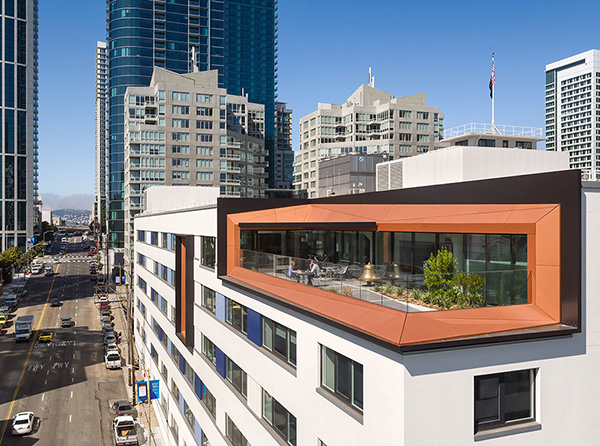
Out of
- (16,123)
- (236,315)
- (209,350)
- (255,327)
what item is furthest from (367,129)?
(16,123)

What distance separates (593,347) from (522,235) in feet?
12.6

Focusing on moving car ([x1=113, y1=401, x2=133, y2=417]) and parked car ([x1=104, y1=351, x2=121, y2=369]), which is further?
parked car ([x1=104, y1=351, x2=121, y2=369])

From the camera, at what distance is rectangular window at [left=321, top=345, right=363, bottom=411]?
1455 centimetres

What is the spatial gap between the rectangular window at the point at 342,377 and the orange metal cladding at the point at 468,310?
4.58 ft

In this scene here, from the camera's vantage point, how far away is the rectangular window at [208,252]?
29.8 metres

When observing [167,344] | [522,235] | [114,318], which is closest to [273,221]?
[522,235]

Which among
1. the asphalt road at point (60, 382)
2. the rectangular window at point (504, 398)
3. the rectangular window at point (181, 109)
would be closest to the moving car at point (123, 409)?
the asphalt road at point (60, 382)

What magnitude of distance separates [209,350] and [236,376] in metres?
5.51

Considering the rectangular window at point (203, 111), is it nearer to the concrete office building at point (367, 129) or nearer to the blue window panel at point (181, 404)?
the concrete office building at point (367, 129)

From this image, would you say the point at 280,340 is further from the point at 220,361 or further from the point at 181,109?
the point at 181,109

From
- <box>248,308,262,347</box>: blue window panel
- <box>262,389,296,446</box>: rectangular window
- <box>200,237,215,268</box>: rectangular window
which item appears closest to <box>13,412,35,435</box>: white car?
<box>200,237,215,268</box>: rectangular window

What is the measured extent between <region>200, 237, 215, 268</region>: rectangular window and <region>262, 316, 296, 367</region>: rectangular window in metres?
8.60

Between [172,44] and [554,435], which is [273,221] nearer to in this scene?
[554,435]

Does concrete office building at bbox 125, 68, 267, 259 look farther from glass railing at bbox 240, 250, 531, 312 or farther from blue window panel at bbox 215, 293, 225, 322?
glass railing at bbox 240, 250, 531, 312
